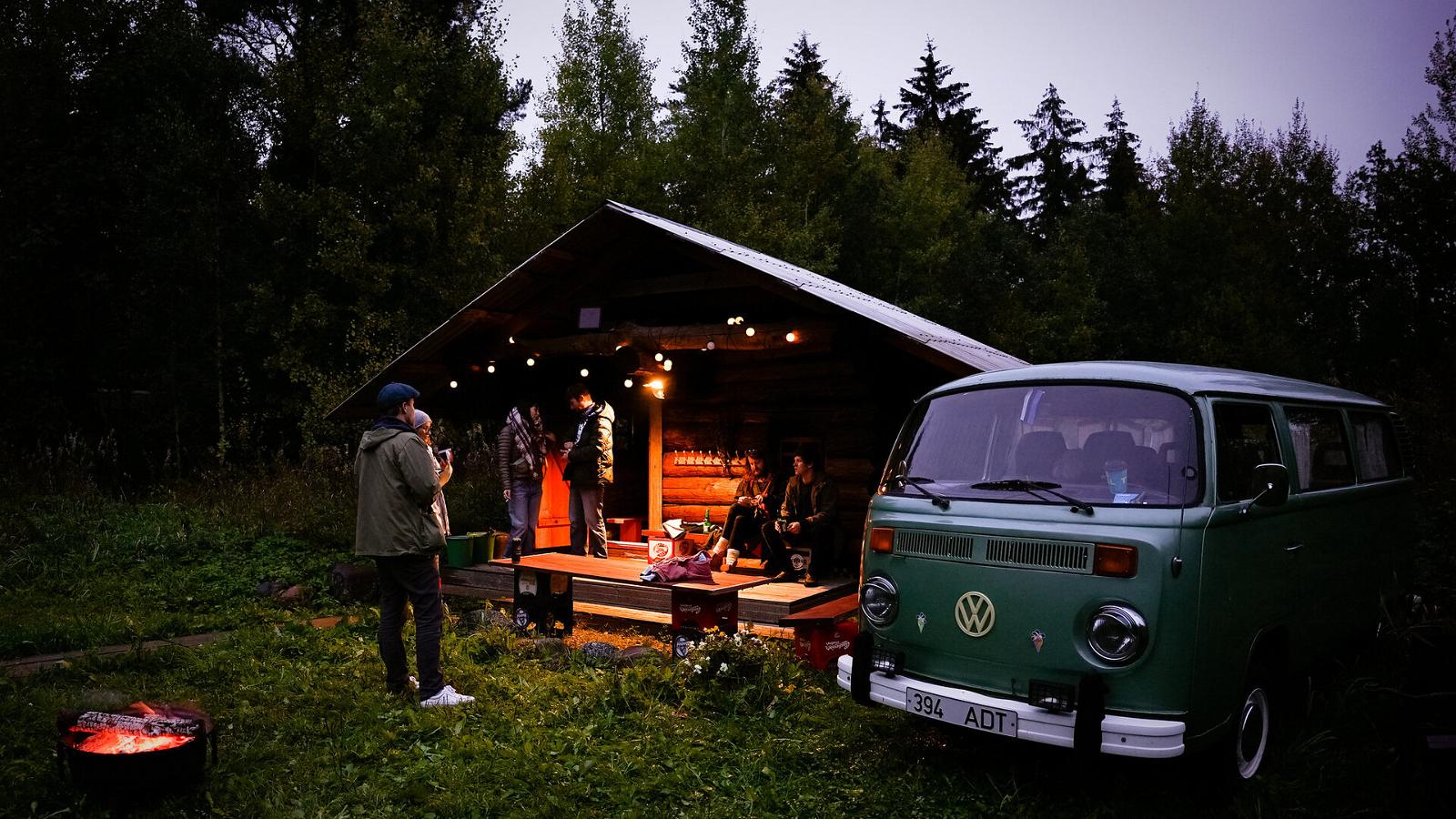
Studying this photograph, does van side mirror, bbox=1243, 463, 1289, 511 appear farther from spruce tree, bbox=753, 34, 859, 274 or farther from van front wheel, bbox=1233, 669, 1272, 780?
spruce tree, bbox=753, 34, 859, 274

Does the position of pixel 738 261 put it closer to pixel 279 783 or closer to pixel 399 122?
pixel 279 783

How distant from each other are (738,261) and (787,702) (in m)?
5.04

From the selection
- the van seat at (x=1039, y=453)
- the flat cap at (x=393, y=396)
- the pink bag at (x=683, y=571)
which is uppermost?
the flat cap at (x=393, y=396)

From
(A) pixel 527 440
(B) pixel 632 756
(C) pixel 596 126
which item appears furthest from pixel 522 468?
(C) pixel 596 126

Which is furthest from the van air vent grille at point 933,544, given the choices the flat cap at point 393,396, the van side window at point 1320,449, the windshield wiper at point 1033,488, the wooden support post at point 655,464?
the wooden support post at point 655,464

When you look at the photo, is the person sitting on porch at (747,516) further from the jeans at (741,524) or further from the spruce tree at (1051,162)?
the spruce tree at (1051,162)

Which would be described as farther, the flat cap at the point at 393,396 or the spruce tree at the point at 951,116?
the spruce tree at the point at 951,116

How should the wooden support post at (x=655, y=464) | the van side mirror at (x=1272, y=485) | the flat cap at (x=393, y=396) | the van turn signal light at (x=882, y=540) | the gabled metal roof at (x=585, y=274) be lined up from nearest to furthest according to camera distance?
1. the van side mirror at (x=1272, y=485)
2. the van turn signal light at (x=882, y=540)
3. the flat cap at (x=393, y=396)
4. the gabled metal roof at (x=585, y=274)
5. the wooden support post at (x=655, y=464)

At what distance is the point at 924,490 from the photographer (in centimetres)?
542

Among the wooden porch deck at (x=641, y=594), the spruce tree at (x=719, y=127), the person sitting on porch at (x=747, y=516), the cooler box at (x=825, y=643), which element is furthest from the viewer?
the spruce tree at (x=719, y=127)

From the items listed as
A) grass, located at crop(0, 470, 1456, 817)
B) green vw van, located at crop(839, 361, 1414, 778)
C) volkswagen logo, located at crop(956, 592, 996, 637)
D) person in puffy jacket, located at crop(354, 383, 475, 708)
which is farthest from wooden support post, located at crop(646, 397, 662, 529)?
volkswagen logo, located at crop(956, 592, 996, 637)

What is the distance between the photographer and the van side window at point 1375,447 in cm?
652

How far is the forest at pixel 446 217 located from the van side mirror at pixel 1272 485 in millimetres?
6560

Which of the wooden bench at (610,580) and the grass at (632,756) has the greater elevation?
the wooden bench at (610,580)
